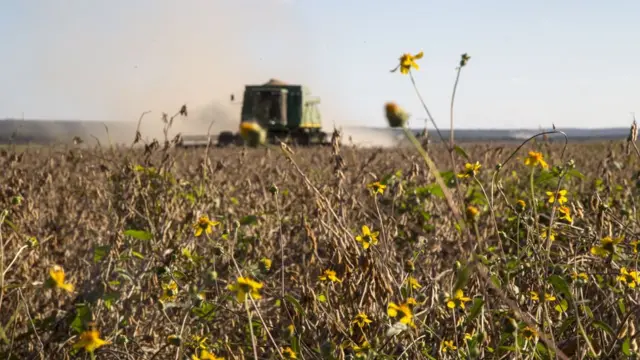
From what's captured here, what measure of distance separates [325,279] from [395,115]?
29.4 inches

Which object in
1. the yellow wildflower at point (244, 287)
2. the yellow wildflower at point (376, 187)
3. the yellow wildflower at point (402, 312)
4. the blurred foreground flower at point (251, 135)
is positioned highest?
the blurred foreground flower at point (251, 135)

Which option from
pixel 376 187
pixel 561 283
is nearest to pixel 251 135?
pixel 376 187

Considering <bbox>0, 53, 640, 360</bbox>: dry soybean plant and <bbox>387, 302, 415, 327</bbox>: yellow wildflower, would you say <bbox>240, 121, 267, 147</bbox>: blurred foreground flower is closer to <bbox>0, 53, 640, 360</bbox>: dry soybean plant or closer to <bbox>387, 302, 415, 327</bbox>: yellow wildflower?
<bbox>0, 53, 640, 360</bbox>: dry soybean plant

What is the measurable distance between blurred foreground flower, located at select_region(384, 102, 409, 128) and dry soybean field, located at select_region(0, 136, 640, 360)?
0.24 m

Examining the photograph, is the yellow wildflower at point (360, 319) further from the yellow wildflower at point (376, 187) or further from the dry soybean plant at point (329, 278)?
the yellow wildflower at point (376, 187)

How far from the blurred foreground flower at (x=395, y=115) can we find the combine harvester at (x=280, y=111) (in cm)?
2196

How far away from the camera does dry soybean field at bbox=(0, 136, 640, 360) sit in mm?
2146

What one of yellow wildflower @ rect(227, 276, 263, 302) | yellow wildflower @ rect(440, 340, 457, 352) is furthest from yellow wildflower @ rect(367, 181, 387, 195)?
yellow wildflower @ rect(227, 276, 263, 302)

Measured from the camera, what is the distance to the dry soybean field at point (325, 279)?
2.15 meters

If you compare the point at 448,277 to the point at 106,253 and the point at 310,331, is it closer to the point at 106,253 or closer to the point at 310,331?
the point at 310,331

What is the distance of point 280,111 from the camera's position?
82.0 ft

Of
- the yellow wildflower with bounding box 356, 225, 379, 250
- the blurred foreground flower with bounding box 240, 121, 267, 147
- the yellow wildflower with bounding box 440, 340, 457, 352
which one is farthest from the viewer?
the yellow wildflower with bounding box 356, 225, 379, 250

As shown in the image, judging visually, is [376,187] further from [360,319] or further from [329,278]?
[360,319]

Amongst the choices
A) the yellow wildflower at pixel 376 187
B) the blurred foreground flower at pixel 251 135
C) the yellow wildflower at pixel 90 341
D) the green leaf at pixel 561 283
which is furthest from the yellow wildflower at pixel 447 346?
the yellow wildflower at pixel 90 341
